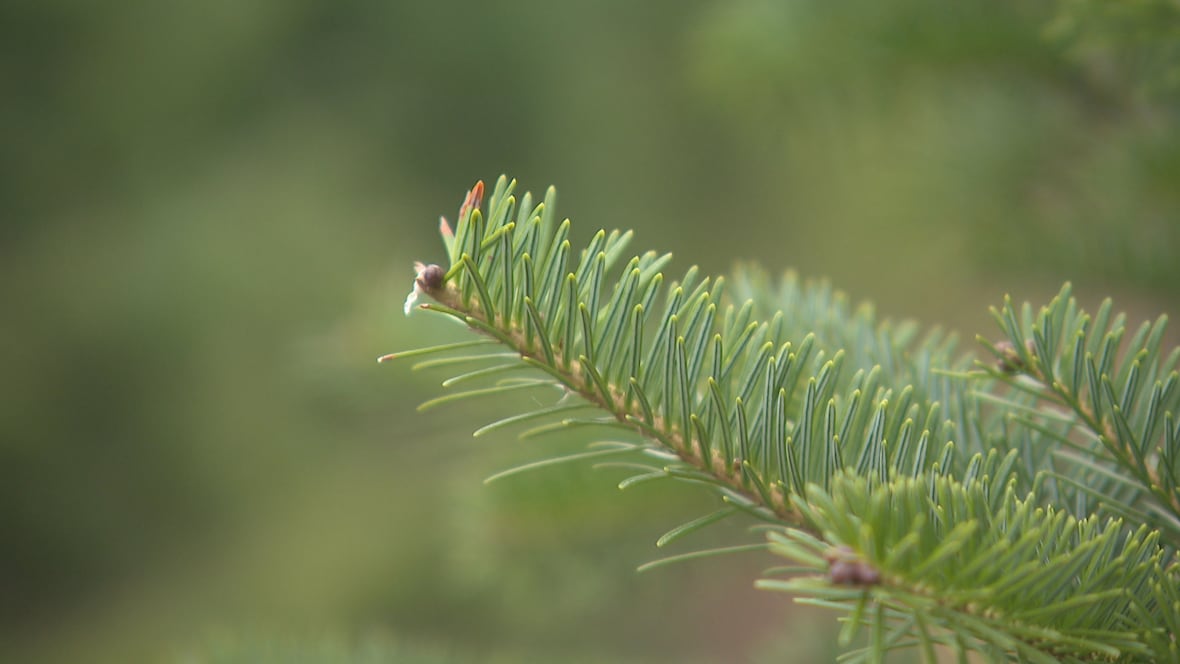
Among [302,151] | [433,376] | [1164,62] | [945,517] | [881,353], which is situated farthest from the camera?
[302,151]

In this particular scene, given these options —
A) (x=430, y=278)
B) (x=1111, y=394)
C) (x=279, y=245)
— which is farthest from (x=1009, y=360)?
(x=279, y=245)

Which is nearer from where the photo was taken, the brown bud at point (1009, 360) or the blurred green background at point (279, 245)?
the brown bud at point (1009, 360)

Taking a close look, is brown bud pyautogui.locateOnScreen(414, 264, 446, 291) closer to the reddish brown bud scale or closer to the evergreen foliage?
the evergreen foliage

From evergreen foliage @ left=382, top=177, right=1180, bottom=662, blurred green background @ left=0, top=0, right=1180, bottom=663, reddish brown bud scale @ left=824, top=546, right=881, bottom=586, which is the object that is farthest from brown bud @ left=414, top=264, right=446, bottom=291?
blurred green background @ left=0, top=0, right=1180, bottom=663

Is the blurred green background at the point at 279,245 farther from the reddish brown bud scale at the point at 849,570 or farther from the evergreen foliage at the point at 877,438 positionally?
the reddish brown bud scale at the point at 849,570

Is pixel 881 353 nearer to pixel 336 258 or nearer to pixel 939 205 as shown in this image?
pixel 939 205

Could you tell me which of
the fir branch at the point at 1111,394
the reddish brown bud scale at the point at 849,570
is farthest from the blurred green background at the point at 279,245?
the reddish brown bud scale at the point at 849,570

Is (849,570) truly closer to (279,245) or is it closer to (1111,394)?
Answer: (1111,394)

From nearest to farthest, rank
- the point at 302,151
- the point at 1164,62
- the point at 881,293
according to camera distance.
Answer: the point at 1164,62 < the point at 302,151 < the point at 881,293

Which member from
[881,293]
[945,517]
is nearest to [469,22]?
[881,293]
